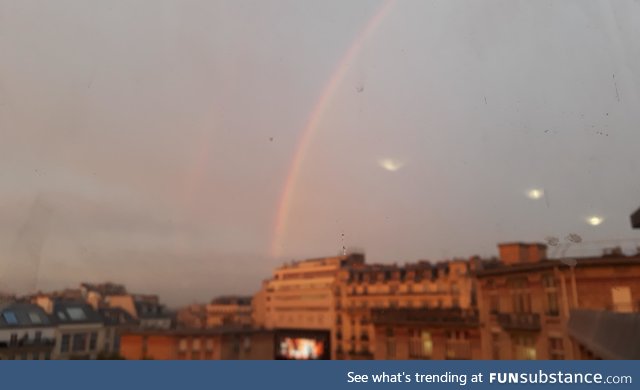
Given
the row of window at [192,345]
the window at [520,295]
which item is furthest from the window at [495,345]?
the row of window at [192,345]

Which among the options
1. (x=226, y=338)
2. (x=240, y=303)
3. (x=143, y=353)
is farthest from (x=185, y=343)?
(x=240, y=303)

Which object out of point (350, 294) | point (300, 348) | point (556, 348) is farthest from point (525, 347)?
point (350, 294)

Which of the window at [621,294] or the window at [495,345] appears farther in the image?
Result: the window at [495,345]

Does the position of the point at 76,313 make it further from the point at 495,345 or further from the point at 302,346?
the point at 302,346

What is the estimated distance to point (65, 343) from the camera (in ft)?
56.3

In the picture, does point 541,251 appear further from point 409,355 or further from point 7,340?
point 7,340

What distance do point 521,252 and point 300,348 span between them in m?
23.1

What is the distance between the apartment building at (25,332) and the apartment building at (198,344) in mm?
6253

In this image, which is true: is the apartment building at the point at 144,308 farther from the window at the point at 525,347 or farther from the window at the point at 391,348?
the window at the point at 525,347

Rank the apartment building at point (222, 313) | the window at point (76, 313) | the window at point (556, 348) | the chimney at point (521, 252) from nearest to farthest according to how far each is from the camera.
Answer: the window at point (556, 348) < the window at point (76, 313) < the chimney at point (521, 252) < the apartment building at point (222, 313)

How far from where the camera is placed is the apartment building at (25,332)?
48.8 feet

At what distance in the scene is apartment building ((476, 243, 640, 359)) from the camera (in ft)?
47.1

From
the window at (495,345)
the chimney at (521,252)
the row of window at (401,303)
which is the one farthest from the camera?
the row of window at (401,303)

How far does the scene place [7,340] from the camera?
15203 millimetres
